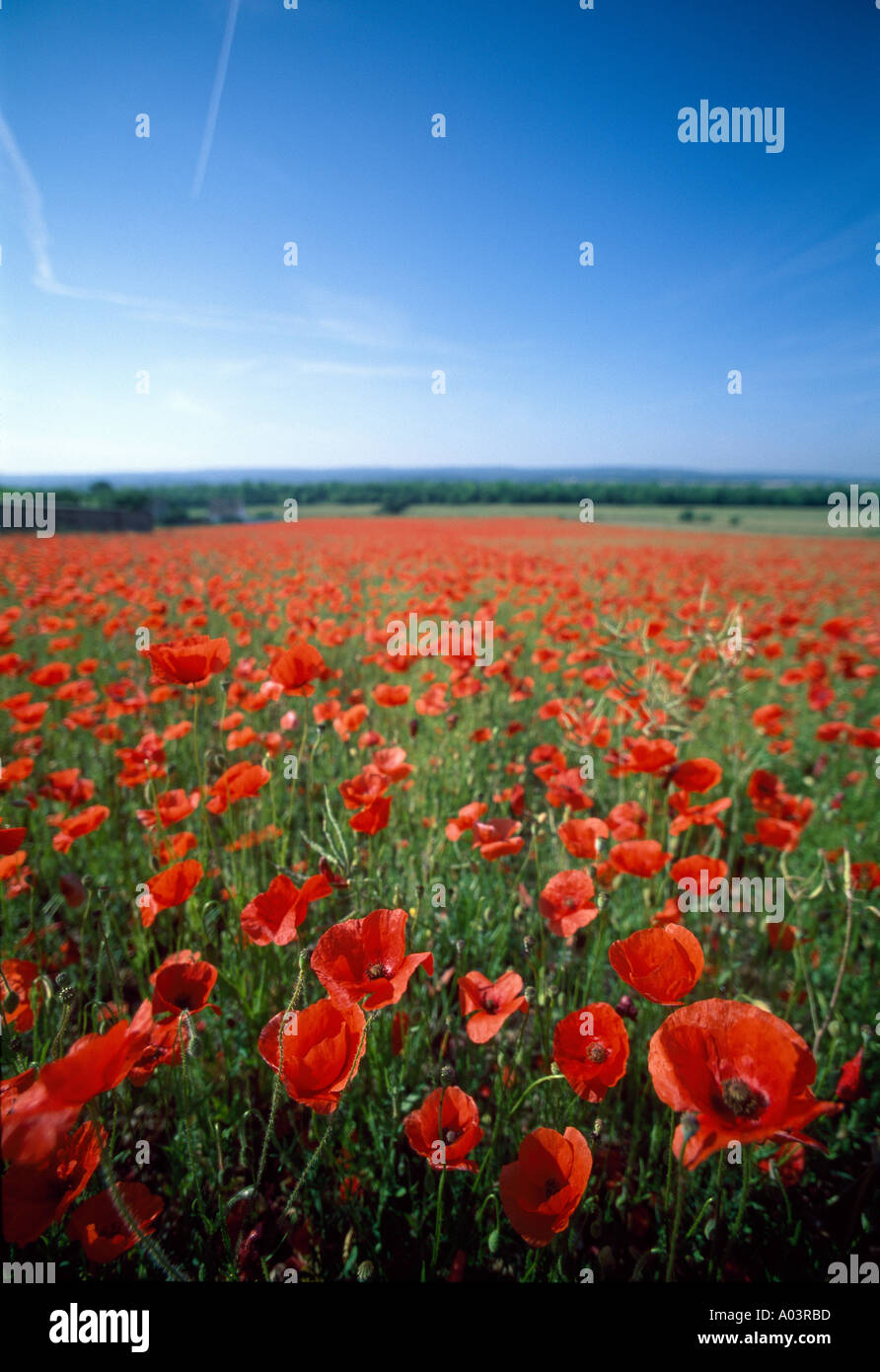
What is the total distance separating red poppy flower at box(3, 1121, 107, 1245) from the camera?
922 mm

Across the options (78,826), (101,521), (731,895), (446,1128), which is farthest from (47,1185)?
(101,521)

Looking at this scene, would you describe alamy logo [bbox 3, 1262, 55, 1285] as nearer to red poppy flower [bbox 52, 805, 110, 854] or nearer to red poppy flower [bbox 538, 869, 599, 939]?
red poppy flower [bbox 52, 805, 110, 854]

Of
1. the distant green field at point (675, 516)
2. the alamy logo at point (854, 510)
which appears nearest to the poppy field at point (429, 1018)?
the alamy logo at point (854, 510)

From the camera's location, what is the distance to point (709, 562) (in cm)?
1156

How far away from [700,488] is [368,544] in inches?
2139

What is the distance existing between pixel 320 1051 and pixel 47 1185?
0.51 metres

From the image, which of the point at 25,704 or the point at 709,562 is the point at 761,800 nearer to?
the point at 25,704

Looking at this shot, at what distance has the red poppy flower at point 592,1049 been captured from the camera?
106 cm

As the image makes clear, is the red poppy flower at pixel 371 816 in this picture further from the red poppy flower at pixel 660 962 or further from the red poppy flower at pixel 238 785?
the red poppy flower at pixel 660 962

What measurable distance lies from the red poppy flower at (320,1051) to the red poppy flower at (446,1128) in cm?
20

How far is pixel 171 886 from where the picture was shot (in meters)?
1.46

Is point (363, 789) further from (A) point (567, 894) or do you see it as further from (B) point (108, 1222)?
(B) point (108, 1222)
